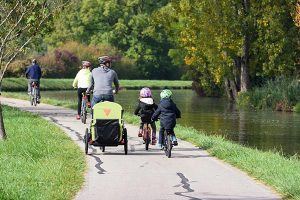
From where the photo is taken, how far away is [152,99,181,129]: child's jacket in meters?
16.3

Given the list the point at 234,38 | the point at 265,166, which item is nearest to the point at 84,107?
the point at 265,166

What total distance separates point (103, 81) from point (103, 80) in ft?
0.09

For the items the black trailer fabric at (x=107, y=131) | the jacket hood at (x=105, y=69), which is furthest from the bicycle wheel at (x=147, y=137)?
the jacket hood at (x=105, y=69)

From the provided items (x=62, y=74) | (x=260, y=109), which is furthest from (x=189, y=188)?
(x=62, y=74)

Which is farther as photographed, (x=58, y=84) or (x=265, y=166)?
(x=58, y=84)

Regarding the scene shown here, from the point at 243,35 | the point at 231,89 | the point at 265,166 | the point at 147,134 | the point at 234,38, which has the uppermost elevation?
the point at 243,35

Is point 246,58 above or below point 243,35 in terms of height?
below

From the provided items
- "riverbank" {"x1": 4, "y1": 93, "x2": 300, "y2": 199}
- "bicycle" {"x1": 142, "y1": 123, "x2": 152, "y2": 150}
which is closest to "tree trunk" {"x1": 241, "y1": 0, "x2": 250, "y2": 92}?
"riverbank" {"x1": 4, "y1": 93, "x2": 300, "y2": 199}

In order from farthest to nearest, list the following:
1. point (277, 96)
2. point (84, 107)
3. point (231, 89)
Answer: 1. point (231, 89)
2. point (277, 96)
3. point (84, 107)

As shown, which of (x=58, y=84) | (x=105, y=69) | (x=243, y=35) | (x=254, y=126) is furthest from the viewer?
(x=58, y=84)

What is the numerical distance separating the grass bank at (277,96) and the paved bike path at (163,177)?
23839 mm

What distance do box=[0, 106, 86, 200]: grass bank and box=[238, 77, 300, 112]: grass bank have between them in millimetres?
22257

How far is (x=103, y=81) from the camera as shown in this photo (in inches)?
705

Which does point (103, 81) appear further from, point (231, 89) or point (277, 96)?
point (231, 89)
